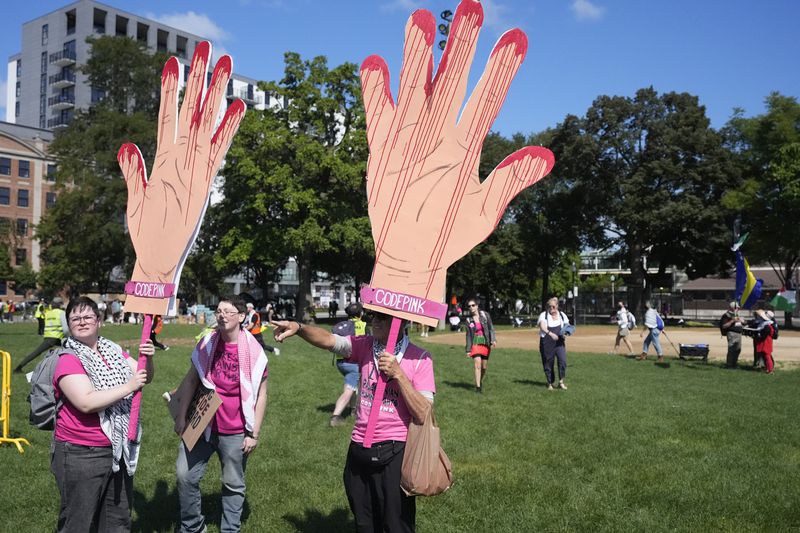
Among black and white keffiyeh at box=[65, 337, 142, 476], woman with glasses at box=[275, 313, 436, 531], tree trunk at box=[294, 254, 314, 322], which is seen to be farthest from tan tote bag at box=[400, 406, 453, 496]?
tree trunk at box=[294, 254, 314, 322]

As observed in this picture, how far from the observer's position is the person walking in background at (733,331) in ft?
58.9

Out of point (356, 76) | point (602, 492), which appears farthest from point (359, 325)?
point (356, 76)

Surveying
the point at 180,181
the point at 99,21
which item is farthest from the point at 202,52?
the point at 99,21

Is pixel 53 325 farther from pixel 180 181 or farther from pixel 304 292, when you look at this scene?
pixel 304 292

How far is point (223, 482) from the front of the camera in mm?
5027

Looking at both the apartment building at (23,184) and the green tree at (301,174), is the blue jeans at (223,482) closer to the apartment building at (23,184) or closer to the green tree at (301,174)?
the green tree at (301,174)

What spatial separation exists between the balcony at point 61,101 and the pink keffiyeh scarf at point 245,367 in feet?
273

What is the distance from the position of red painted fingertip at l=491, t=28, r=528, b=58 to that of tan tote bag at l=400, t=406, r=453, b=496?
7.81 ft

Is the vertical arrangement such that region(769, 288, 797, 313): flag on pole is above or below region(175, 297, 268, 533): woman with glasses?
above

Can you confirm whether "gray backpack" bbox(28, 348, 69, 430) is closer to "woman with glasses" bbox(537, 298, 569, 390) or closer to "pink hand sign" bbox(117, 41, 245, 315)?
"pink hand sign" bbox(117, 41, 245, 315)

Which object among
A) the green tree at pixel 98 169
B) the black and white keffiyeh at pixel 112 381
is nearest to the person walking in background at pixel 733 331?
the black and white keffiyeh at pixel 112 381

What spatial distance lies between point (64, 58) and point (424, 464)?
86022 mm

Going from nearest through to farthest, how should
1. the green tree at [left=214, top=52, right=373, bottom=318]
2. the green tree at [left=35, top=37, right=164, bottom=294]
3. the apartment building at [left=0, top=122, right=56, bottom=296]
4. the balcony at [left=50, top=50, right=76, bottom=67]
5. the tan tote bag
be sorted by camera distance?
the tan tote bag, the green tree at [left=214, top=52, right=373, bottom=318], the green tree at [left=35, top=37, right=164, bottom=294], the apartment building at [left=0, top=122, right=56, bottom=296], the balcony at [left=50, top=50, right=76, bottom=67]

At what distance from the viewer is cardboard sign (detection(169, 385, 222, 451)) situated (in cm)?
482
